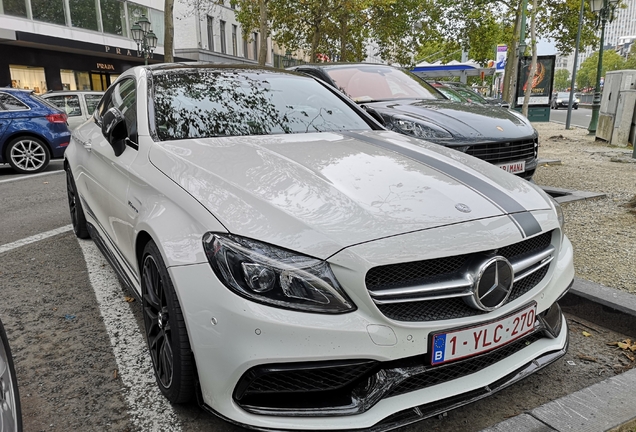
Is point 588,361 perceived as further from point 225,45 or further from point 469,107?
point 225,45

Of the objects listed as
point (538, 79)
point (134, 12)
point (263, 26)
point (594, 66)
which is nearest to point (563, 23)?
point (538, 79)

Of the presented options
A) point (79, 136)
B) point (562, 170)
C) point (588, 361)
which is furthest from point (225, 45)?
Answer: point (588, 361)

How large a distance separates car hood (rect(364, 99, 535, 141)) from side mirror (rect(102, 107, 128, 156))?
3.06 meters

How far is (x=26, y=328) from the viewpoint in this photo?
10.0ft

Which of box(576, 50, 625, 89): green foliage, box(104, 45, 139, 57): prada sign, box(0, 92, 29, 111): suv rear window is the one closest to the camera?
box(0, 92, 29, 111): suv rear window

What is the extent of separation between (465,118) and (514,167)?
71 centimetres

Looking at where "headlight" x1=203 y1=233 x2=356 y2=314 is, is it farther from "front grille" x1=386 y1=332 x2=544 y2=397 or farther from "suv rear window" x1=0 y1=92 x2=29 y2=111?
"suv rear window" x1=0 y1=92 x2=29 y2=111

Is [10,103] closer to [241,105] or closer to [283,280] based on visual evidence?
[241,105]

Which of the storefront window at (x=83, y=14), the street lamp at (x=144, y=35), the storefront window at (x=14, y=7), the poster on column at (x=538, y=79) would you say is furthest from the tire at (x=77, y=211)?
the storefront window at (x=83, y=14)

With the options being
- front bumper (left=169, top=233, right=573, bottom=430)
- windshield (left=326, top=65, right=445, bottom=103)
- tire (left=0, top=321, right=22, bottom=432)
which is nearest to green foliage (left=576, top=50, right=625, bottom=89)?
windshield (left=326, top=65, right=445, bottom=103)

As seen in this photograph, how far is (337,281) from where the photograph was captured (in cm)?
172

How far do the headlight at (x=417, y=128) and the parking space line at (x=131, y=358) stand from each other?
303 cm

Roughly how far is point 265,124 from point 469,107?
11.1 feet

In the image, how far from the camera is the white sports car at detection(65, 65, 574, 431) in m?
1.70
